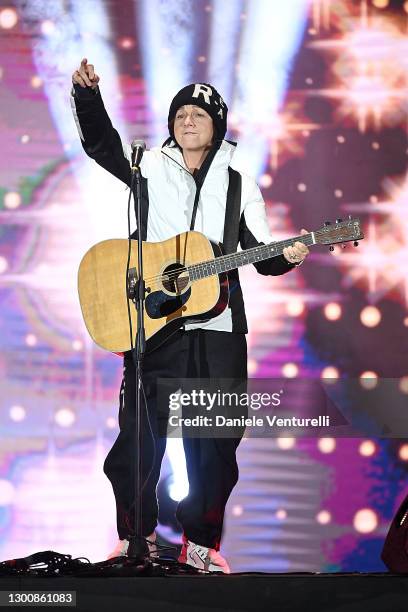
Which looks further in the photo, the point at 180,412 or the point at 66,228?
the point at 66,228

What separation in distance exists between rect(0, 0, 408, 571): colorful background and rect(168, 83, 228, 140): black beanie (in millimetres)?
251

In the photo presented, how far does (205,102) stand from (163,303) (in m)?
0.91

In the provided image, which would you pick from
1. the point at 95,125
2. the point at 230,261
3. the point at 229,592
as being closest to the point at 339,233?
the point at 230,261

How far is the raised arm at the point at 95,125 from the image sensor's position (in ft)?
11.4

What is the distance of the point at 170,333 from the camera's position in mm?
3572

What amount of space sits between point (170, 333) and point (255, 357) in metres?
0.64

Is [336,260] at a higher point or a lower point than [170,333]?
higher

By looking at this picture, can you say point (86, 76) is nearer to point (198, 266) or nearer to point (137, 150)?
point (137, 150)

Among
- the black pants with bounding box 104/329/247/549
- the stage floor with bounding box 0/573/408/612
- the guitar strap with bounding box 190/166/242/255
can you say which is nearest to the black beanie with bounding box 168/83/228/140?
the guitar strap with bounding box 190/166/242/255

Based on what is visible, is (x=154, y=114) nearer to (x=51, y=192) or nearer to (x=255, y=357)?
(x=51, y=192)

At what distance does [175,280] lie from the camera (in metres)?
3.53

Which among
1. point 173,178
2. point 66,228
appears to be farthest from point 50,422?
point 173,178

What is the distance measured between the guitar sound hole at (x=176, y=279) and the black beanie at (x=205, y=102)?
0.69 metres

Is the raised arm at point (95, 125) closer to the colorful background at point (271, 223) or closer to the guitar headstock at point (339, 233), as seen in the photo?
the colorful background at point (271, 223)
